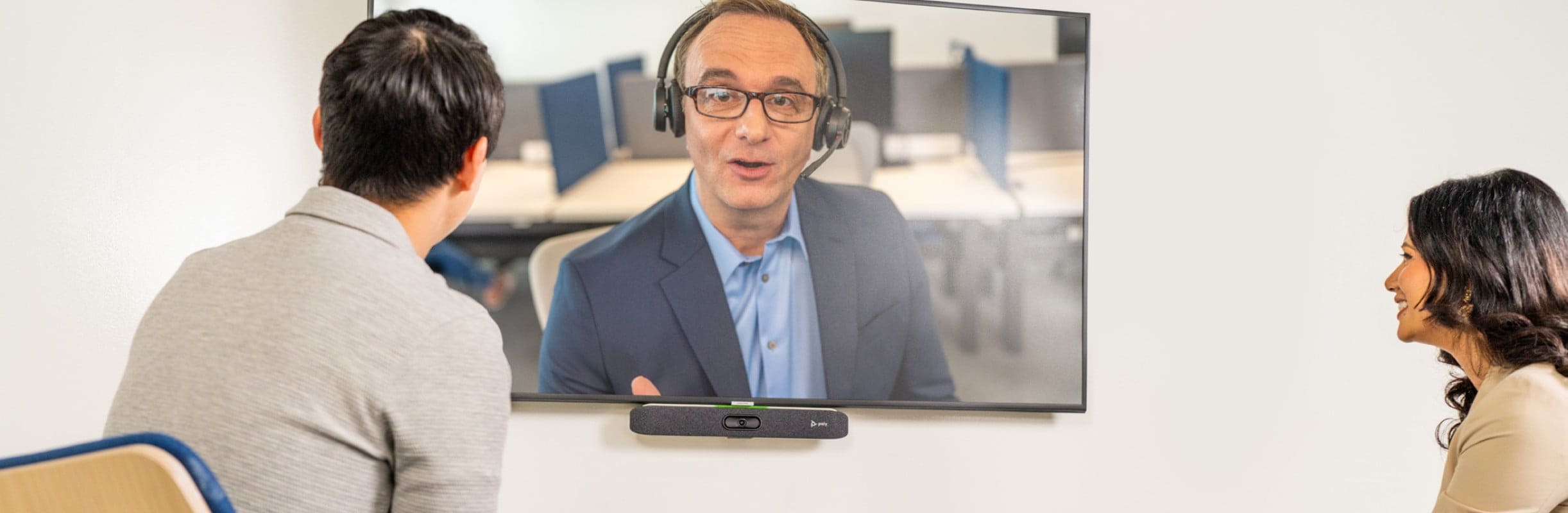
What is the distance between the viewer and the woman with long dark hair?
1387 millimetres

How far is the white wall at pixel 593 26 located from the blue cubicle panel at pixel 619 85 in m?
0.01

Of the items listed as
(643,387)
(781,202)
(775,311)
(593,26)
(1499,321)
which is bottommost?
(643,387)

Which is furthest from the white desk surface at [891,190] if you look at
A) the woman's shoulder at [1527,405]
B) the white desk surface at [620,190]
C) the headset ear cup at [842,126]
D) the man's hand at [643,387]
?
the woman's shoulder at [1527,405]

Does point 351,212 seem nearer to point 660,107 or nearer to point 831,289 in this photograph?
point 660,107

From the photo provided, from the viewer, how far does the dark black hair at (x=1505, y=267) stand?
4.87 ft

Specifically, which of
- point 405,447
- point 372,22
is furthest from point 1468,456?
point 372,22

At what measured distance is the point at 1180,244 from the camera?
2.43 m

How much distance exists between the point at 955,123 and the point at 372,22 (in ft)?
4.93

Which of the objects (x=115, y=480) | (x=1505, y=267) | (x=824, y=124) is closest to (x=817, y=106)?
(x=824, y=124)

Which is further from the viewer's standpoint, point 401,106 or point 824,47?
point 824,47

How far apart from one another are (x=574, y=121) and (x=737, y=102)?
0.35 m

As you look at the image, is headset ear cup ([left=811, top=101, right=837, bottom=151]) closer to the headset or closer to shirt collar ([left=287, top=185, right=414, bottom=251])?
the headset

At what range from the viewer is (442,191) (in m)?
1.05

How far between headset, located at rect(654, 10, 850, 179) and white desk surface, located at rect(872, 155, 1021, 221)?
13 centimetres
